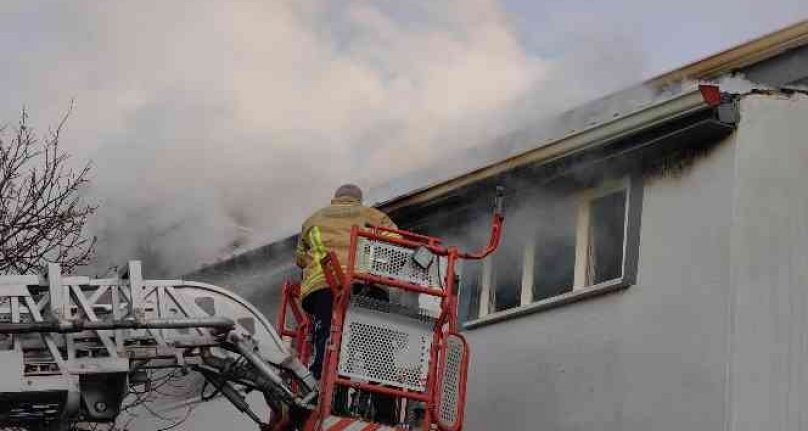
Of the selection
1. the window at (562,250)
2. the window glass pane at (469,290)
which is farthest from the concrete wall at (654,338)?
the window glass pane at (469,290)

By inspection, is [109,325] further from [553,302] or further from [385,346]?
[553,302]

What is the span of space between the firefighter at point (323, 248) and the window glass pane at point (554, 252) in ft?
7.85

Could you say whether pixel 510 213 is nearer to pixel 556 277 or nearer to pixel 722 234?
pixel 556 277

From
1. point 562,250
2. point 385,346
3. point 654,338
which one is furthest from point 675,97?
point 385,346

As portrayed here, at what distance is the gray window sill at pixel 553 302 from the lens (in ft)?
35.7

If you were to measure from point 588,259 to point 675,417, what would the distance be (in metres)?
1.77

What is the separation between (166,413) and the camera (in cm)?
1502

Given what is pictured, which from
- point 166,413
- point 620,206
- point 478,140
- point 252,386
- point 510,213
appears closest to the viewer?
point 252,386

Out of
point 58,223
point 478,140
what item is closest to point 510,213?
point 478,140

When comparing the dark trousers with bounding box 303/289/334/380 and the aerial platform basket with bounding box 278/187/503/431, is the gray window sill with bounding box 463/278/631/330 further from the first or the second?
the dark trousers with bounding box 303/289/334/380

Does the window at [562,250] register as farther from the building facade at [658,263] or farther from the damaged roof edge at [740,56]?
the damaged roof edge at [740,56]

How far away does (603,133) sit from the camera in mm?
10789

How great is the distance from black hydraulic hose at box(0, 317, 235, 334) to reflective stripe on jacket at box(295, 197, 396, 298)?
106 centimetres

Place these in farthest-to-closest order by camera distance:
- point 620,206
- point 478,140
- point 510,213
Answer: point 478,140
point 510,213
point 620,206
